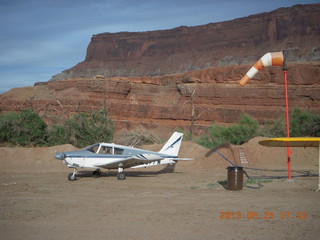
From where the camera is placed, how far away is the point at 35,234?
731cm

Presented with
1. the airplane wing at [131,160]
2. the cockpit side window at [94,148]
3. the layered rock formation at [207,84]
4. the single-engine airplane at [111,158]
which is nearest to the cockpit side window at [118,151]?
the single-engine airplane at [111,158]

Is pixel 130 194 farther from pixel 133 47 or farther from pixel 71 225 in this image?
pixel 133 47

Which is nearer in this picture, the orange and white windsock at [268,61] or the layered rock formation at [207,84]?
the orange and white windsock at [268,61]

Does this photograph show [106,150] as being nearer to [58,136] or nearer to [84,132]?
[84,132]

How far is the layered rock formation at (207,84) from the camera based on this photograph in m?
62.2

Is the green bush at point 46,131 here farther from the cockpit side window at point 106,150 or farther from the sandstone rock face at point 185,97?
the sandstone rock face at point 185,97

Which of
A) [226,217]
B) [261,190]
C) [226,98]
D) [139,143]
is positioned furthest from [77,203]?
[226,98]

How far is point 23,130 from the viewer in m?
26.4

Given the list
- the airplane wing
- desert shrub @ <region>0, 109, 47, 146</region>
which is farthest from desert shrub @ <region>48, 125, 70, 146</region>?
the airplane wing

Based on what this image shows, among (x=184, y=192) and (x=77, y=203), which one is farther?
(x=184, y=192)

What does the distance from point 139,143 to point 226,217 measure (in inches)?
819
